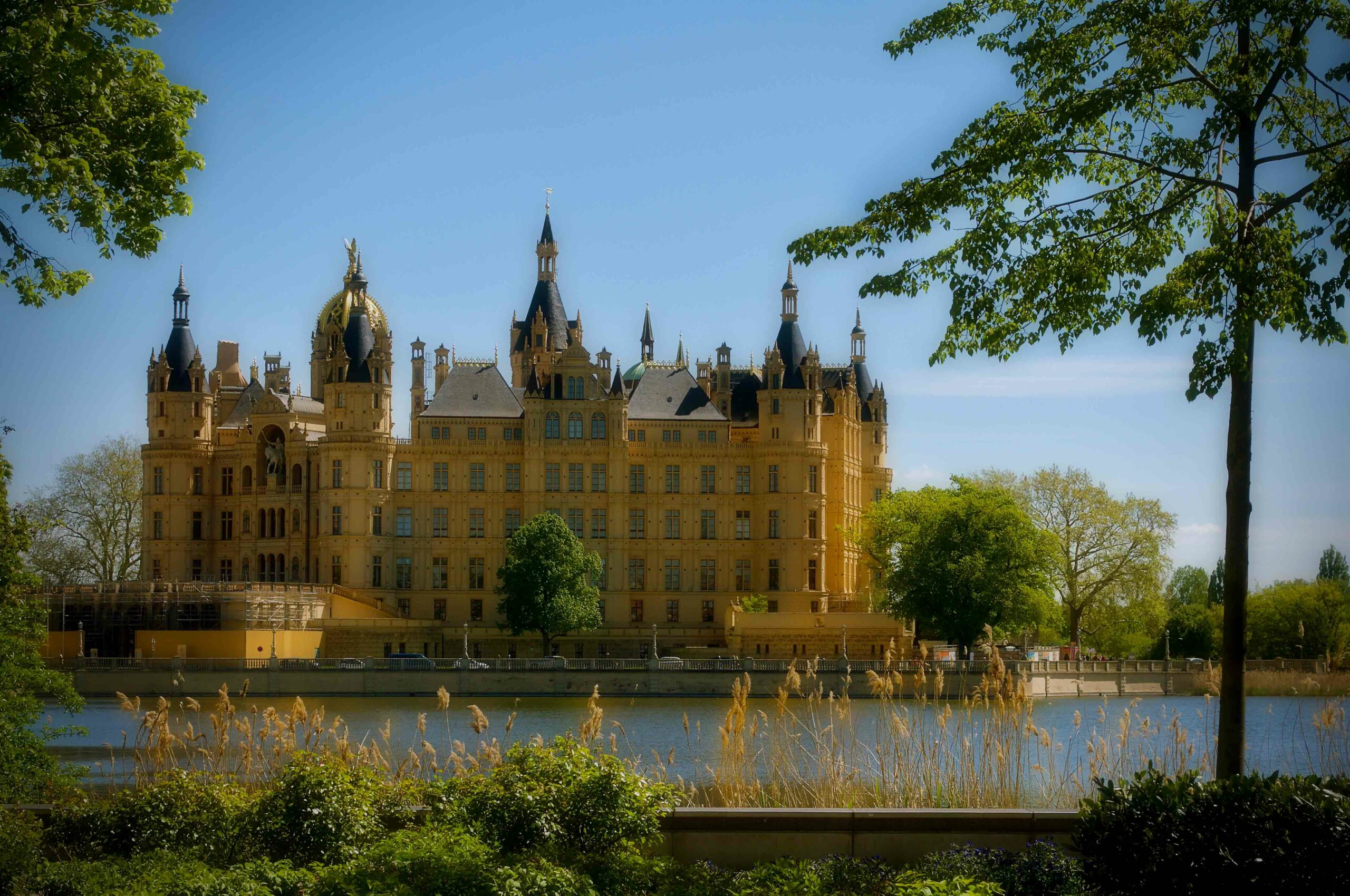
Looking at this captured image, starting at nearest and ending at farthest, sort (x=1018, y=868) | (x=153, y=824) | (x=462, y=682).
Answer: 1. (x=1018, y=868)
2. (x=153, y=824)
3. (x=462, y=682)

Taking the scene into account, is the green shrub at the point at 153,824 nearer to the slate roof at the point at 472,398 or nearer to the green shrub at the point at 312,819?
the green shrub at the point at 312,819

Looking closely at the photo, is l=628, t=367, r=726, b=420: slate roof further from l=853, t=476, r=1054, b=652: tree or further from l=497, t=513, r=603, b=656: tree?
l=853, t=476, r=1054, b=652: tree

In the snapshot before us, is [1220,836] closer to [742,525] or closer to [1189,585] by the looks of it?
[742,525]

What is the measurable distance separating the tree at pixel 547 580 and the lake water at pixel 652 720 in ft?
22.7

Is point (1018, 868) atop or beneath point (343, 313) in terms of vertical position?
beneath

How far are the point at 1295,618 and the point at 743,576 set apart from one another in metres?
26.0

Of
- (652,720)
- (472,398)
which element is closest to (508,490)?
(472,398)

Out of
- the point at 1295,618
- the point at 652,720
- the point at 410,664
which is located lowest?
the point at 652,720

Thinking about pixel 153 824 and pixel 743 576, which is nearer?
pixel 153 824

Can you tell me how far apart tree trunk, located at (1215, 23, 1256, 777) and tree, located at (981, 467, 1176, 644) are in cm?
5989

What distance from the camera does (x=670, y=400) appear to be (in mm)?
77812

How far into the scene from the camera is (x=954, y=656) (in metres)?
66.4

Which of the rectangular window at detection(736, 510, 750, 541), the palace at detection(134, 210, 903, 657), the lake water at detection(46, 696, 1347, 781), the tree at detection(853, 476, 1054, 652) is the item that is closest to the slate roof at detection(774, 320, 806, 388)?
the palace at detection(134, 210, 903, 657)

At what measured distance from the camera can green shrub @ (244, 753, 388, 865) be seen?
12.1m
